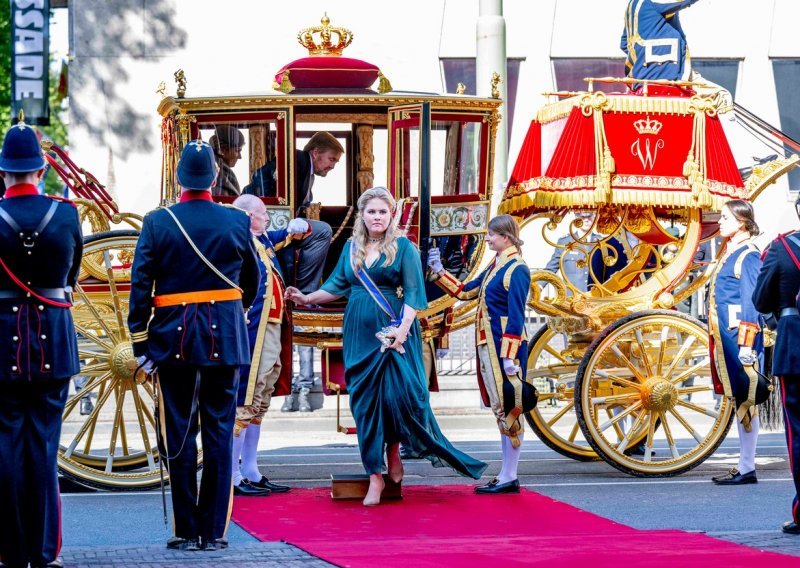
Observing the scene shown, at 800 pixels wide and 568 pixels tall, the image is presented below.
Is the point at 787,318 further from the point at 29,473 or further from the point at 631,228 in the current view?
the point at 29,473

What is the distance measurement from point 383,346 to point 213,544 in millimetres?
2031

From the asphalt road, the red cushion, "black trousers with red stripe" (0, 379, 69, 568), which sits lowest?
the asphalt road

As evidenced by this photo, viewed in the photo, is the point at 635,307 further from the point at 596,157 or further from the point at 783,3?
the point at 783,3

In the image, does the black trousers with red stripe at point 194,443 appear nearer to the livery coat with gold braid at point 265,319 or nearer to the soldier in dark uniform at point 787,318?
the livery coat with gold braid at point 265,319

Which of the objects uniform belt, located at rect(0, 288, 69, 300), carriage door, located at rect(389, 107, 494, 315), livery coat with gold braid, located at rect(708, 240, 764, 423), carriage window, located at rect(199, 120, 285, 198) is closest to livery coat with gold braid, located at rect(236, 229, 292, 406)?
carriage window, located at rect(199, 120, 285, 198)

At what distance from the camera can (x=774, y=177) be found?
37.1 ft

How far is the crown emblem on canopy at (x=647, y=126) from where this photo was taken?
35.3ft

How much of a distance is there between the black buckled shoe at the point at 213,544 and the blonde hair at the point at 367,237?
2.21m

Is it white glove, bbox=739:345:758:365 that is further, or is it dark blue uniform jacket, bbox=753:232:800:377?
white glove, bbox=739:345:758:365

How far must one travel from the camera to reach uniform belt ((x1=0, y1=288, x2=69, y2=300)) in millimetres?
6746

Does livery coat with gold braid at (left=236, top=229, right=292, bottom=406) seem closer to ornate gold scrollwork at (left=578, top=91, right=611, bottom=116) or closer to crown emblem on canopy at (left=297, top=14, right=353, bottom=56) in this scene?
crown emblem on canopy at (left=297, top=14, right=353, bottom=56)

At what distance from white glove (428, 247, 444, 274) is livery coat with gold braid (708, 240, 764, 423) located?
183cm

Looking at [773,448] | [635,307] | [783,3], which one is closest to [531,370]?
[635,307]

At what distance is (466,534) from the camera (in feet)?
25.7
